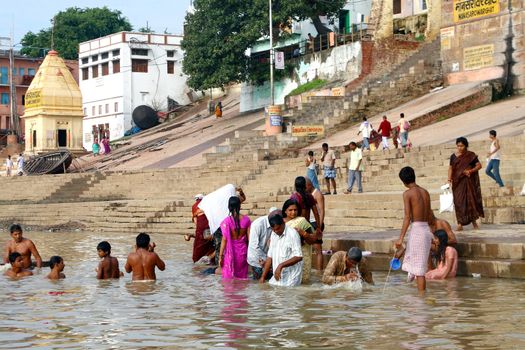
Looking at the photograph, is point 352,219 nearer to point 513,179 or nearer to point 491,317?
point 513,179

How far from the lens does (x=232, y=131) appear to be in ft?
129

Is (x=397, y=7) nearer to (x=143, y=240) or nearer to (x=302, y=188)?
(x=302, y=188)

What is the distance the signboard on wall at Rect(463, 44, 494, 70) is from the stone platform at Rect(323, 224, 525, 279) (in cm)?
1694

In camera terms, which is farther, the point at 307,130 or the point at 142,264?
the point at 307,130

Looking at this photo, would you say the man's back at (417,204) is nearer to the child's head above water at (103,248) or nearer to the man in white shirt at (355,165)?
the child's head above water at (103,248)

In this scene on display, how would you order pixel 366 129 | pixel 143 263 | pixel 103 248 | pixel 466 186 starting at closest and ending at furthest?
1. pixel 143 263
2. pixel 103 248
3. pixel 466 186
4. pixel 366 129

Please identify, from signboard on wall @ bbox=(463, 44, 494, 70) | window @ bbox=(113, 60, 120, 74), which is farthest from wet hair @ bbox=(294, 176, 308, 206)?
window @ bbox=(113, 60, 120, 74)

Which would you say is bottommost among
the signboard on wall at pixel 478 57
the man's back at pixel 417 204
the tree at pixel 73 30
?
the man's back at pixel 417 204

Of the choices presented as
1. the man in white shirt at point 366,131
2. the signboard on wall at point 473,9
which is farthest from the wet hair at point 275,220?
the signboard on wall at point 473,9

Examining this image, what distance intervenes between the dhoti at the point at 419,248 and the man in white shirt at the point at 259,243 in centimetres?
A: 199

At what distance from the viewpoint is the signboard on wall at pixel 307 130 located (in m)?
30.8

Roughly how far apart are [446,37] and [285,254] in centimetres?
2224

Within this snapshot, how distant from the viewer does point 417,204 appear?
373 inches

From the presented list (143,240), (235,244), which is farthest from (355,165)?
(143,240)
